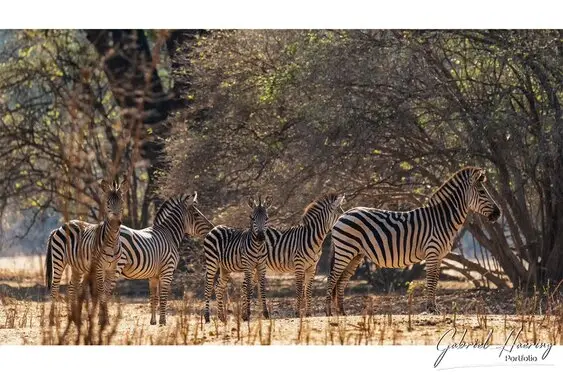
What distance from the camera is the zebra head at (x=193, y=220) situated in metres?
17.1

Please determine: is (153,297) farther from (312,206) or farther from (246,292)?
(312,206)

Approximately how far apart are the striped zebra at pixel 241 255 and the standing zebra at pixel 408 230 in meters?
1.04

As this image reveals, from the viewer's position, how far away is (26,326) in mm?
13820

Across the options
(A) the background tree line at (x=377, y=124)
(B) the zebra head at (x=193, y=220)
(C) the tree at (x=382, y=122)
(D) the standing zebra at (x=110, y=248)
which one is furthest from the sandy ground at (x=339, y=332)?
(C) the tree at (x=382, y=122)

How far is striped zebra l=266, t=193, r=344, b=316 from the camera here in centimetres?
1639

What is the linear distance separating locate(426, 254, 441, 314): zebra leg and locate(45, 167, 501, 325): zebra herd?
0.04ft

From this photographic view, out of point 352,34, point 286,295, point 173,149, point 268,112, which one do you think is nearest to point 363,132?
point 352,34

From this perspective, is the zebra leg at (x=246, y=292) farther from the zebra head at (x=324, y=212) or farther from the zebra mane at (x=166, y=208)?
the zebra mane at (x=166, y=208)

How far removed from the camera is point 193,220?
683 inches

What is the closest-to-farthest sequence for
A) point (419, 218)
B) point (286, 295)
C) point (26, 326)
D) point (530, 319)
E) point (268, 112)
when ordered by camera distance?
point (530, 319), point (26, 326), point (419, 218), point (268, 112), point (286, 295)

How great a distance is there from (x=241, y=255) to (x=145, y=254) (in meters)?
1.39

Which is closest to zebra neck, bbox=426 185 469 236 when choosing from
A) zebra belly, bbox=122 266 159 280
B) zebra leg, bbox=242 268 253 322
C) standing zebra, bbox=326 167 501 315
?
standing zebra, bbox=326 167 501 315

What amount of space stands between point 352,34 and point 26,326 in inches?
300
